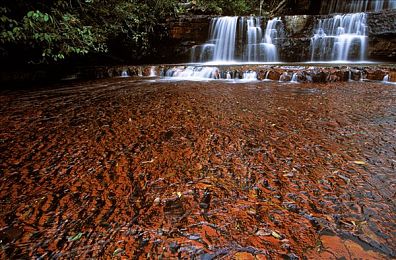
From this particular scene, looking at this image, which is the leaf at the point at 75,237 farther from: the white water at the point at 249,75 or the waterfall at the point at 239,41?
the waterfall at the point at 239,41

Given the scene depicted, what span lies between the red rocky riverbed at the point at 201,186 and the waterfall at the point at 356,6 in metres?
13.8

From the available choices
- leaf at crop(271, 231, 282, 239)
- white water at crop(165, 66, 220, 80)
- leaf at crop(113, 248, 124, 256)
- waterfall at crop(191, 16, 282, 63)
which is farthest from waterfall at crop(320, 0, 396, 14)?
leaf at crop(113, 248, 124, 256)

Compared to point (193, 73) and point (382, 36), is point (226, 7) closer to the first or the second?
point (382, 36)

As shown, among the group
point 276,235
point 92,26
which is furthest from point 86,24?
point 276,235

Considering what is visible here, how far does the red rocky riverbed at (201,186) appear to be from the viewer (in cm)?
117

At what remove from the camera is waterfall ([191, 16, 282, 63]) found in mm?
10664

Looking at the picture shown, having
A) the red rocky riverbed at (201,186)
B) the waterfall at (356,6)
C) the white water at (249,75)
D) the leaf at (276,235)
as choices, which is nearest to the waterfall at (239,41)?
the white water at (249,75)

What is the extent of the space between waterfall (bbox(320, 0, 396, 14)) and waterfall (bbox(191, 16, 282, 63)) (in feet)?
21.7

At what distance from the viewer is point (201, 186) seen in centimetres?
164

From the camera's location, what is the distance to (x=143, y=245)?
1160 millimetres

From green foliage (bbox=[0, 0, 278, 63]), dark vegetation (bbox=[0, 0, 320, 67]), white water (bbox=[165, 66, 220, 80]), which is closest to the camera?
green foliage (bbox=[0, 0, 278, 63])

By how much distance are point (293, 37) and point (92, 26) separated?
7911 mm

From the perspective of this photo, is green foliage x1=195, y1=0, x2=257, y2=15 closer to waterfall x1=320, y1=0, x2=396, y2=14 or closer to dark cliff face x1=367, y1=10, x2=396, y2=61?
waterfall x1=320, y1=0, x2=396, y2=14

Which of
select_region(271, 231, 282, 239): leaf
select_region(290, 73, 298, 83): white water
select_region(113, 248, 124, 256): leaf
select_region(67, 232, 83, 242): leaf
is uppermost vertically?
select_region(290, 73, 298, 83): white water
